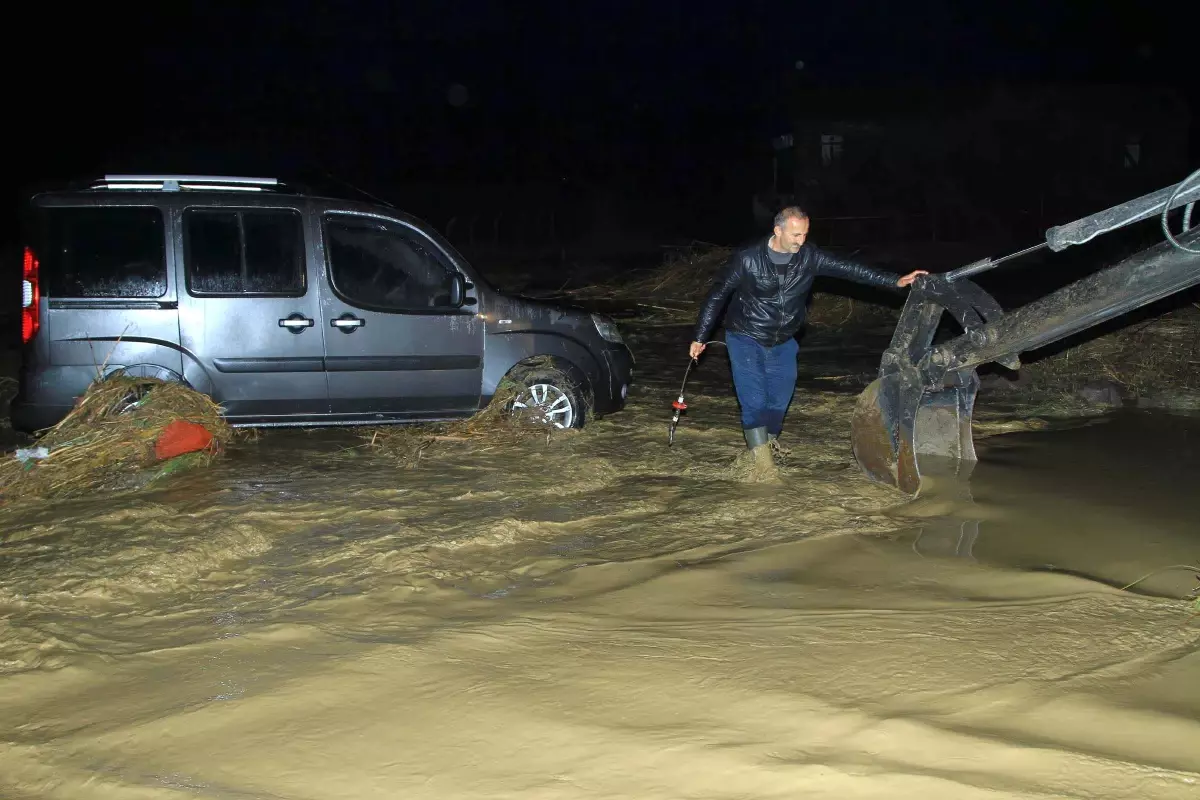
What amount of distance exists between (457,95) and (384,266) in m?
36.2

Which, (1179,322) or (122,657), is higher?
(1179,322)

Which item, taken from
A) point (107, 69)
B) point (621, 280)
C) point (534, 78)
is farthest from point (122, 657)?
point (534, 78)

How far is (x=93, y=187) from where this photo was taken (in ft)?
26.2

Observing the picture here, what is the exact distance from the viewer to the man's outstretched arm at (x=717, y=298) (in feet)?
24.4

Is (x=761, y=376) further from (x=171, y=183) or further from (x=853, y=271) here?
(x=171, y=183)

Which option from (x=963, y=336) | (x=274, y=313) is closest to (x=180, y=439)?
(x=274, y=313)

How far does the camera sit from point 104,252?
7945mm

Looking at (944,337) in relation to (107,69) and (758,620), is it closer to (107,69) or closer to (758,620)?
(758,620)

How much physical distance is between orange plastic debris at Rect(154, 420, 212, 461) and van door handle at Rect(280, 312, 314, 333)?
0.94 m

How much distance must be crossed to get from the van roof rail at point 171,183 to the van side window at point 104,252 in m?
0.21

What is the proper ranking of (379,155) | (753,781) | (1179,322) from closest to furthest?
(753,781)
(1179,322)
(379,155)

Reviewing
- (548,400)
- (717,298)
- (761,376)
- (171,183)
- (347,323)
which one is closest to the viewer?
(717,298)

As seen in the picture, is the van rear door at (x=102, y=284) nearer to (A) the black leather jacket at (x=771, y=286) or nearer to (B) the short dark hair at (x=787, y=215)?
(A) the black leather jacket at (x=771, y=286)

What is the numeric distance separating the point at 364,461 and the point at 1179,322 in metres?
8.03
